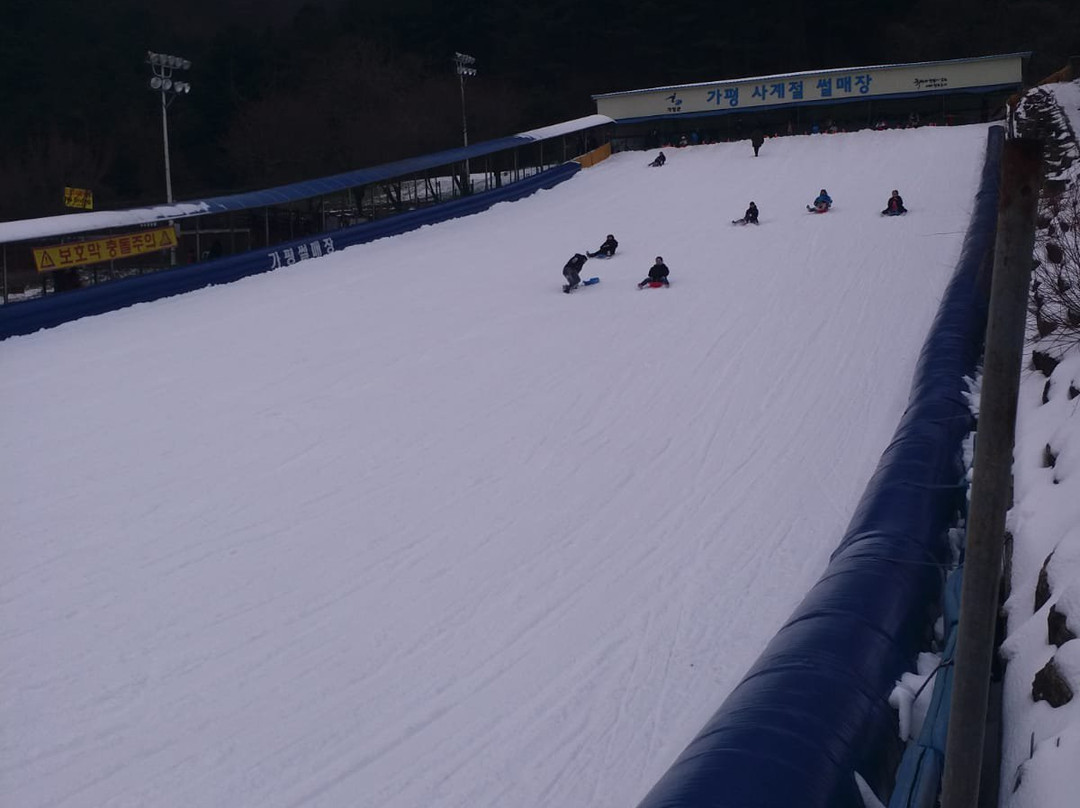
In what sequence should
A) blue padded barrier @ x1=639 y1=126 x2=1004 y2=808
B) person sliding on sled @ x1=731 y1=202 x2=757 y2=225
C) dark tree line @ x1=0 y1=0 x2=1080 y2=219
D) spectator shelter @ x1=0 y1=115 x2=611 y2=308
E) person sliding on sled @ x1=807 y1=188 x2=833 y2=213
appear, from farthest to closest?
dark tree line @ x1=0 y1=0 x2=1080 y2=219 → person sliding on sled @ x1=807 y1=188 x2=833 y2=213 → person sliding on sled @ x1=731 y1=202 x2=757 y2=225 → spectator shelter @ x1=0 y1=115 x2=611 y2=308 → blue padded barrier @ x1=639 y1=126 x2=1004 y2=808

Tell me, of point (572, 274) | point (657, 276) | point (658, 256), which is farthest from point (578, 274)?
point (658, 256)

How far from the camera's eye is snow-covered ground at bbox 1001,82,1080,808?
464 cm

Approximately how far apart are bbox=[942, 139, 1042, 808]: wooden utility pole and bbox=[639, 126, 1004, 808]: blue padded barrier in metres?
1.33

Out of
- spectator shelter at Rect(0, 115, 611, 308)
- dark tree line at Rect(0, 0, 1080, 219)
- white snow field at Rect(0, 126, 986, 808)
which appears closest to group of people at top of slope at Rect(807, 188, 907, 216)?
white snow field at Rect(0, 126, 986, 808)

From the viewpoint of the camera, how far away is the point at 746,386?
1452 centimetres

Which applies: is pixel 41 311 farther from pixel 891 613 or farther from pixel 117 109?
pixel 117 109

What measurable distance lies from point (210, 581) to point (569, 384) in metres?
6.89

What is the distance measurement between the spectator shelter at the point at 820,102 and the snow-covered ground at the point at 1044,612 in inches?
1417

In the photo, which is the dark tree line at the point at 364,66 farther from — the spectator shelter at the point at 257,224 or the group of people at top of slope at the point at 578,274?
the group of people at top of slope at the point at 578,274

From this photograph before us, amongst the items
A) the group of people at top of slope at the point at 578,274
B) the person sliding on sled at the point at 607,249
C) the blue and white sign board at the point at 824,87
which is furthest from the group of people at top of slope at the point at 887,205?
the blue and white sign board at the point at 824,87

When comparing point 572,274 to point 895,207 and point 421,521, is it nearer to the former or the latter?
point 895,207

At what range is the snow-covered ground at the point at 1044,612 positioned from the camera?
4638mm

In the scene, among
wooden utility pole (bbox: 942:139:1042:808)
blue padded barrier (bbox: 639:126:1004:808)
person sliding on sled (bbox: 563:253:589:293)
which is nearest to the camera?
wooden utility pole (bbox: 942:139:1042:808)

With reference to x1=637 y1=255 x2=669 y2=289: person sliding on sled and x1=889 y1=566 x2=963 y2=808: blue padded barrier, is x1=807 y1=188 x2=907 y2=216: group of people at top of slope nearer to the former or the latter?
x1=637 y1=255 x2=669 y2=289: person sliding on sled
